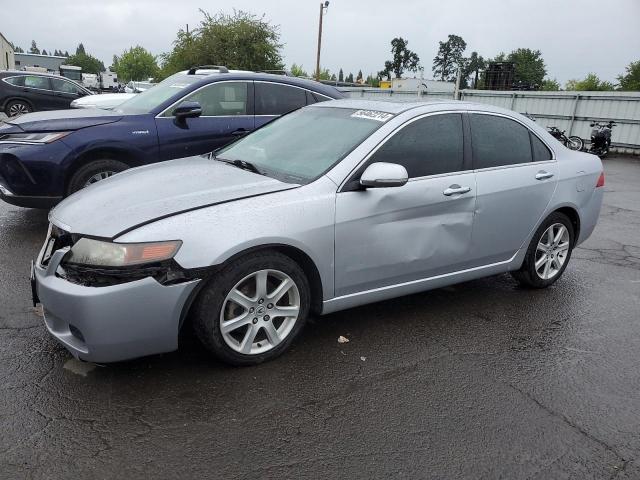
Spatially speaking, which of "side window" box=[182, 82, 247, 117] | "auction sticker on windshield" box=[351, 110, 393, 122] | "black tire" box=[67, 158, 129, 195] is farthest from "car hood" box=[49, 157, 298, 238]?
"side window" box=[182, 82, 247, 117]

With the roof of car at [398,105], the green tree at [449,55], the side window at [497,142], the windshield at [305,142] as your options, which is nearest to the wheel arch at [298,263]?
the windshield at [305,142]

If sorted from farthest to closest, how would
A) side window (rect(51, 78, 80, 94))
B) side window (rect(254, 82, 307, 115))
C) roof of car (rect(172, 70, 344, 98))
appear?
side window (rect(51, 78, 80, 94))
side window (rect(254, 82, 307, 115))
roof of car (rect(172, 70, 344, 98))

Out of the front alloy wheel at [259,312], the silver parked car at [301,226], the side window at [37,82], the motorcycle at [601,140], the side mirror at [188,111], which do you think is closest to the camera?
the silver parked car at [301,226]

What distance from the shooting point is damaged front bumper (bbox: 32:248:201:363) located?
2.80 meters

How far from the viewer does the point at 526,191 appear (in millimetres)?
4457

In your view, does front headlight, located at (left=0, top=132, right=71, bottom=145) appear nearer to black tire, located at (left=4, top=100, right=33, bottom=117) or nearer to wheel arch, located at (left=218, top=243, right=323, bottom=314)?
wheel arch, located at (left=218, top=243, right=323, bottom=314)

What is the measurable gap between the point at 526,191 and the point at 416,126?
1169mm

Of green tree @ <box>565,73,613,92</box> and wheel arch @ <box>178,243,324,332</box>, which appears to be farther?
green tree @ <box>565,73,613,92</box>

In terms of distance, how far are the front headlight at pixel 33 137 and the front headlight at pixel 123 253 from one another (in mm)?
3258

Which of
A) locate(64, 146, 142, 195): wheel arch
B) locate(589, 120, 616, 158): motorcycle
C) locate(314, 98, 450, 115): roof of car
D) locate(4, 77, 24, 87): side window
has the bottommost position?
locate(589, 120, 616, 158): motorcycle

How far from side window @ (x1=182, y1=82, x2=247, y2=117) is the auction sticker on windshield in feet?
9.45

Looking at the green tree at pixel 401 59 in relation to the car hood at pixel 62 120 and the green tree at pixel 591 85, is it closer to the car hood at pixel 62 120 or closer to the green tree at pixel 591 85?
the green tree at pixel 591 85

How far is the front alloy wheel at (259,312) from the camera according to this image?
3.18 meters

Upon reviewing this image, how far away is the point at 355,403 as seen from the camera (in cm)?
304
